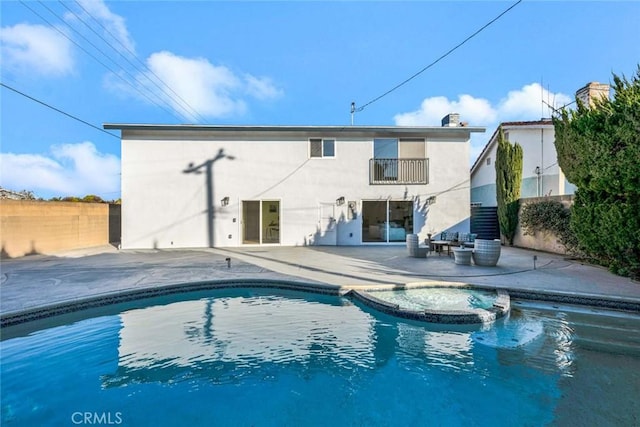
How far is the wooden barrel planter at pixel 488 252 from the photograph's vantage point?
845cm

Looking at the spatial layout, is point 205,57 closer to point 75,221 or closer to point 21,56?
point 21,56

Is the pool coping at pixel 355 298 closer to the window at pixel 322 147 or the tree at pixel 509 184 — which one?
the tree at pixel 509 184

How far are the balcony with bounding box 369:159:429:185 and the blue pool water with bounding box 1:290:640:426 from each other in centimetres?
891

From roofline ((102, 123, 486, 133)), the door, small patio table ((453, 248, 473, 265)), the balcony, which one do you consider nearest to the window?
roofline ((102, 123, 486, 133))

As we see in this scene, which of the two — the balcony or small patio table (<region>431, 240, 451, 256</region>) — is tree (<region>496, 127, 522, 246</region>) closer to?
the balcony

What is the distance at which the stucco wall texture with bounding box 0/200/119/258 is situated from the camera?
10.8 m

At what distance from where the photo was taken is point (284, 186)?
14.0m

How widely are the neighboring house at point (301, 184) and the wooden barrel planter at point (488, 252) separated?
213 inches

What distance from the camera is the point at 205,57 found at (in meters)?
16.4

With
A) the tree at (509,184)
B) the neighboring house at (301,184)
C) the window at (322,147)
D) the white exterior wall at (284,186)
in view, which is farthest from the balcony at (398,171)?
the tree at (509,184)

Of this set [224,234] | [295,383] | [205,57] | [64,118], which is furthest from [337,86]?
[295,383]

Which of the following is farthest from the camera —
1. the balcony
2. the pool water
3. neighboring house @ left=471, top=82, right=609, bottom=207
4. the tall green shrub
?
neighboring house @ left=471, top=82, right=609, bottom=207

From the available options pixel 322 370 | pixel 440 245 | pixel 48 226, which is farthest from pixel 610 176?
pixel 48 226

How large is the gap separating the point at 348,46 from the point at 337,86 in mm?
4485
